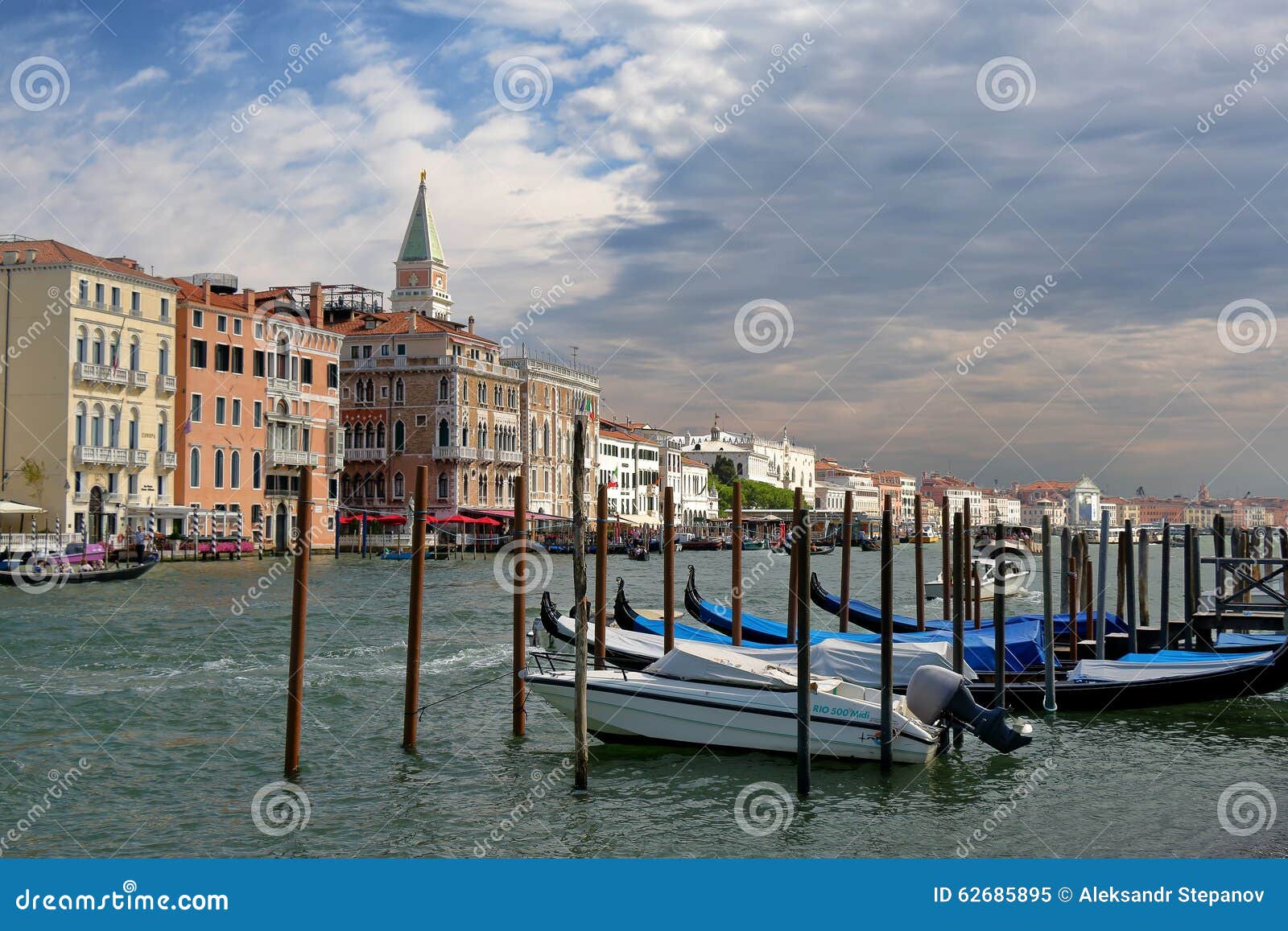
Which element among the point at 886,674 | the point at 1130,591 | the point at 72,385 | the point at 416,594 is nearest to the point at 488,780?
the point at 416,594

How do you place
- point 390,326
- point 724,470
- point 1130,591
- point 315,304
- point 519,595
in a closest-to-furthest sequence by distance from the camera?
point 519,595 < point 1130,591 < point 315,304 < point 390,326 < point 724,470

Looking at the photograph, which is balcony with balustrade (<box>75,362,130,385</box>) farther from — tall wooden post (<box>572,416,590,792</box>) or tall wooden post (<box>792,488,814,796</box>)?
tall wooden post (<box>792,488,814,796</box>)

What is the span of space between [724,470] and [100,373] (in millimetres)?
68247

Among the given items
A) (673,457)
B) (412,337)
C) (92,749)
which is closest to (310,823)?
(92,749)

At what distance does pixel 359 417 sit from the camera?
5009 centimetres

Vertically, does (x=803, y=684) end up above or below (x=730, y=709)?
above

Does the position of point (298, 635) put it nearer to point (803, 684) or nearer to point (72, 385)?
point (803, 684)

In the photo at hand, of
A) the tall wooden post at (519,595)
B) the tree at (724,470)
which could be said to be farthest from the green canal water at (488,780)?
the tree at (724,470)

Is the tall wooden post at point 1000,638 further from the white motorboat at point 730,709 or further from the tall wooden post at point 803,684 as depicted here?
the tall wooden post at point 803,684

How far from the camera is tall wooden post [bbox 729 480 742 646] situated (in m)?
14.0

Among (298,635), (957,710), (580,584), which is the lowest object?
(957,710)

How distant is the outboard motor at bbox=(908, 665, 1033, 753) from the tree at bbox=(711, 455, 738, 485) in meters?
85.4

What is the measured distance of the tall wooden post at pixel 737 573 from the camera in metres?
14.0

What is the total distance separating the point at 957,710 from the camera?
31.1 ft
